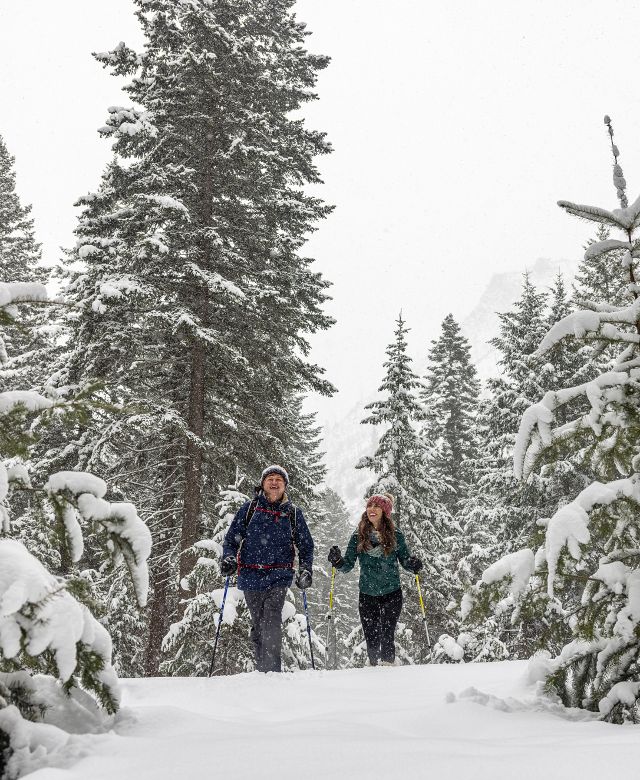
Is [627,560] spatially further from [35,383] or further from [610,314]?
[35,383]

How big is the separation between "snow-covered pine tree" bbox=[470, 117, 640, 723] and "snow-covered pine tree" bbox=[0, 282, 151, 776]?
2321 millimetres

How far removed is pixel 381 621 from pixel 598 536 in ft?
14.4

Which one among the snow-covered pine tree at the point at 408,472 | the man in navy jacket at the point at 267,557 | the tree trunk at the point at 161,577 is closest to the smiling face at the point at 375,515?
the man in navy jacket at the point at 267,557

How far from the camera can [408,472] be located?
2033 centimetres

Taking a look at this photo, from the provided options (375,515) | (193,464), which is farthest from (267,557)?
(193,464)

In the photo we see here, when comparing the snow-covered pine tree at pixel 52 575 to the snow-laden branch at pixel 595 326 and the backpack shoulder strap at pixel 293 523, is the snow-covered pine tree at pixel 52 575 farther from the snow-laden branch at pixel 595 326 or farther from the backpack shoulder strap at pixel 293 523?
the backpack shoulder strap at pixel 293 523

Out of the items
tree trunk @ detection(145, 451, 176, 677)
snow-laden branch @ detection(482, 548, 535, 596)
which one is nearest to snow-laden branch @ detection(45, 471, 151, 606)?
snow-laden branch @ detection(482, 548, 535, 596)

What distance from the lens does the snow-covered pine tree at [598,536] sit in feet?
12.0

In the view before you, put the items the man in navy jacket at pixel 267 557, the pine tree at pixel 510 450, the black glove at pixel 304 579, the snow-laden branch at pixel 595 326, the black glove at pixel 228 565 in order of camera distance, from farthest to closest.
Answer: the pine tree at pixel 510 450 < the black glove at pixel 304 579 < the man in navy jacket at pixel 267 557 < the black glove at pixel 228 565 < the snow-laden branch at pixel 595 326

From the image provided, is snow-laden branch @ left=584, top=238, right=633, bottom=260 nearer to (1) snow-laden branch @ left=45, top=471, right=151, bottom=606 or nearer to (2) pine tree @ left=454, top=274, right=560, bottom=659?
(1) snow-laden branch @ left=45, top=471, right=151, bottom=606

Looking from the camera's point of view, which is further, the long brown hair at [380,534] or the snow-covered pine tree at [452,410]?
the snow-covered pine tree at [452,410]

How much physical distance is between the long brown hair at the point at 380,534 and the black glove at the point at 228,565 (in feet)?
6.53

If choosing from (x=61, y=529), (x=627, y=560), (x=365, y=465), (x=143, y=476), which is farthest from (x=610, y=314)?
(x=365, y=465)

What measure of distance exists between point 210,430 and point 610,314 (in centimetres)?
934
